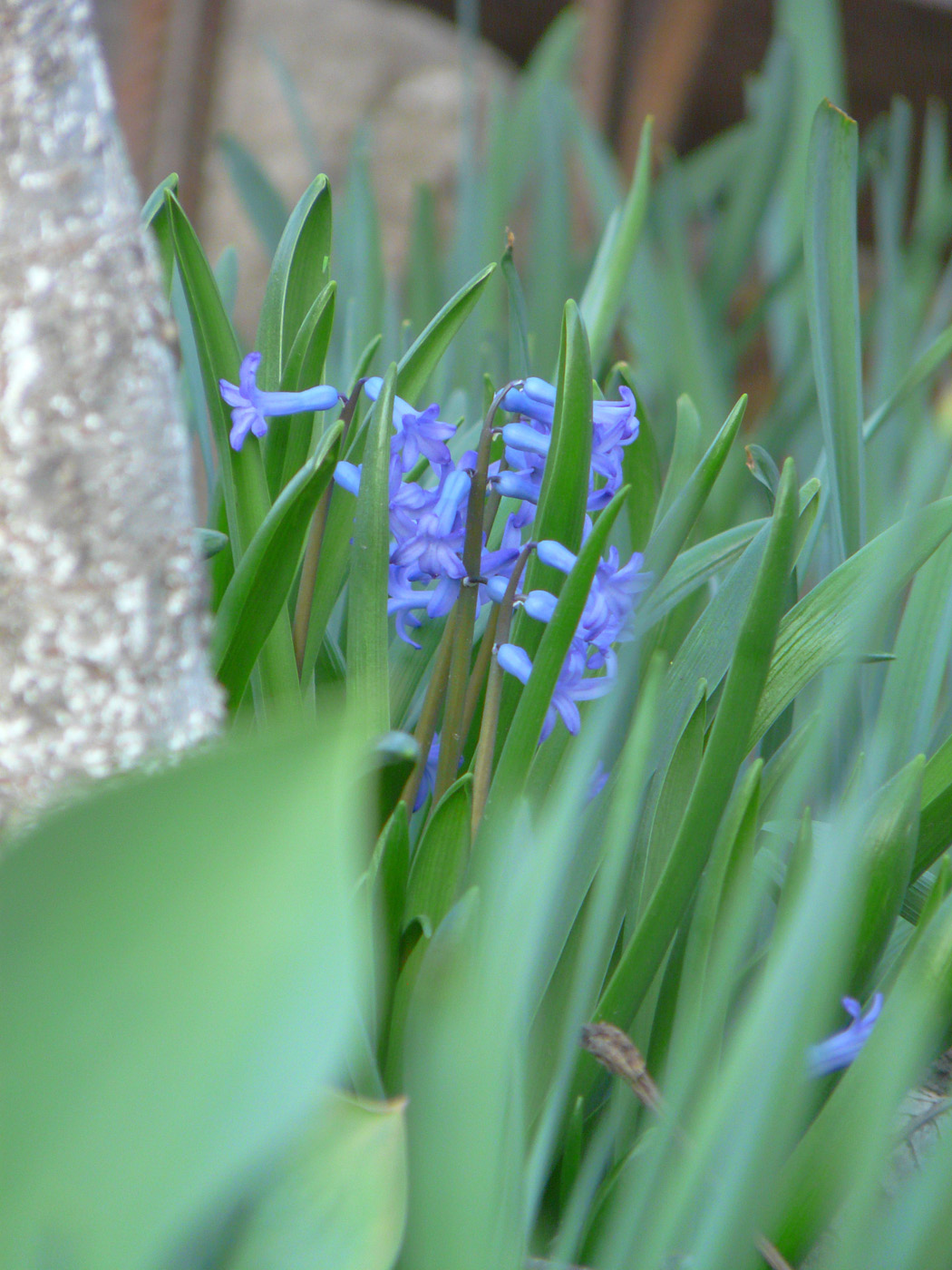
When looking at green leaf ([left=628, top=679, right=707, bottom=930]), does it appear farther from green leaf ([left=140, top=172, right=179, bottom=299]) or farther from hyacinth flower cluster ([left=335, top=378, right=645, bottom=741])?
green leaf ([left=140, top=172, right=179, bottom=299])

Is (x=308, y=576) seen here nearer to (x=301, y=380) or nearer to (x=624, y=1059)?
(x=301, y=380)

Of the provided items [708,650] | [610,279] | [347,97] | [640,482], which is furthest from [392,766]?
[347,97]

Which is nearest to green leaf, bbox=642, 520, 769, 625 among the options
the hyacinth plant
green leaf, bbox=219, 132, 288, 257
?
the hyacinth plant

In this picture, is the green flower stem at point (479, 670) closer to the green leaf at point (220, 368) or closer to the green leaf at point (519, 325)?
the green leaf at point (220, 368)

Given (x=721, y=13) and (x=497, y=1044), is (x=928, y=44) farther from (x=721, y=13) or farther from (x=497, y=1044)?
(x=497, y=1044)

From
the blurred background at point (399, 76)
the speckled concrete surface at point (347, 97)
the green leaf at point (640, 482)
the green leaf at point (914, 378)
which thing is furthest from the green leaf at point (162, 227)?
the speckled concrete surface at point (347, 97)

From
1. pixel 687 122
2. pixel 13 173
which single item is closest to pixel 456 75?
pixel 687 122
